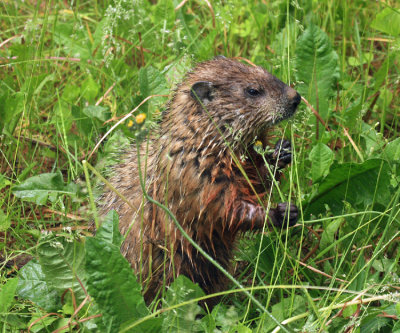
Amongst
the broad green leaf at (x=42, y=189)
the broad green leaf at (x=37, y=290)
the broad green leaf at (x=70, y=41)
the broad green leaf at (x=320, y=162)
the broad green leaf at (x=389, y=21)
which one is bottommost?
the broad green leaf at (x=37, y=290)

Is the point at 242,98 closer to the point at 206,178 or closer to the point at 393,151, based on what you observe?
the point at 206,178

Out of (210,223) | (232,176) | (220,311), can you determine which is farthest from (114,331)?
(232,176)

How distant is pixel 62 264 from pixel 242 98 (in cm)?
133

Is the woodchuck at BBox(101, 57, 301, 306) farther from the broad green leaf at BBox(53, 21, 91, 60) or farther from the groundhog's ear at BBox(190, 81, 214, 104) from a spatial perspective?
the broad green leaf at BBox(53, 21, 91, 60)

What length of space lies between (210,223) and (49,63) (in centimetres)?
244

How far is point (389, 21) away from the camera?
4.72m

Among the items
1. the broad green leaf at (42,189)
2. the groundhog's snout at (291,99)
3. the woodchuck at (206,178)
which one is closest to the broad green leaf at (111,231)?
the woodchuck at (206,178)

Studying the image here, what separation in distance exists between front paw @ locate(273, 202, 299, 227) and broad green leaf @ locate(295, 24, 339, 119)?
120 centimetres

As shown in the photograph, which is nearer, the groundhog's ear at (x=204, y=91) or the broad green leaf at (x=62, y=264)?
the broad green leaf at (x=62, y=264)

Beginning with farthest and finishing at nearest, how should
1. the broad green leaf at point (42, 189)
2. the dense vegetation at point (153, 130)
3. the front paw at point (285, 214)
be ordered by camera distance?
the broad green leaf at point (42, 189) < the front paw at point (285, 214) < the dense vegetation at point (153, 130)

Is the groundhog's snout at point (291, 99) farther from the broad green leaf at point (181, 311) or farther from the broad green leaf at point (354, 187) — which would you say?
the broad green leaf at point (181, 311)

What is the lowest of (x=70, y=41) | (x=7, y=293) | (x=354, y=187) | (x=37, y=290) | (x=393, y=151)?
(x=37, y=290)

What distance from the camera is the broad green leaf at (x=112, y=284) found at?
9.16ft

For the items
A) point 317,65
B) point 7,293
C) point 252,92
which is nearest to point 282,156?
point 252,92
